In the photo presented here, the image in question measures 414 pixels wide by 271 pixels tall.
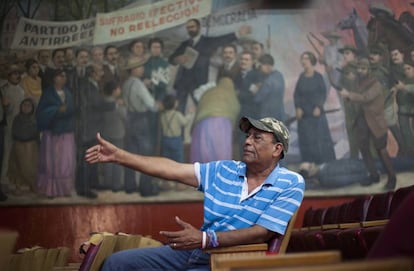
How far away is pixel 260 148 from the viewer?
490 cm

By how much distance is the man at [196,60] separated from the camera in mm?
11625

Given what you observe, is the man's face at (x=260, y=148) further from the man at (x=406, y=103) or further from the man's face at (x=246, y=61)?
the man at (x=406, y=103)

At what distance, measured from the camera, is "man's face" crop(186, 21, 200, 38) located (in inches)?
462

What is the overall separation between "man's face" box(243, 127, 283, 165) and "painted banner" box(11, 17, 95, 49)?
7176mm

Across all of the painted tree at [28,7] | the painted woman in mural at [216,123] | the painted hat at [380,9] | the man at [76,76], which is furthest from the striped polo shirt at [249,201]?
the painted tree at [28,7]

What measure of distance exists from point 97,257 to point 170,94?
695cm

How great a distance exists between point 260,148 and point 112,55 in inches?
279

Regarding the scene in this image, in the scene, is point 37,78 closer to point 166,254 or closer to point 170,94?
point 170,94

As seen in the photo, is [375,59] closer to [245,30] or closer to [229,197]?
[245,30]

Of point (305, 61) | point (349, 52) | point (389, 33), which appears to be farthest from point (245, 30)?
point (389, 33)

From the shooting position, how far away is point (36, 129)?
1149 centimetres

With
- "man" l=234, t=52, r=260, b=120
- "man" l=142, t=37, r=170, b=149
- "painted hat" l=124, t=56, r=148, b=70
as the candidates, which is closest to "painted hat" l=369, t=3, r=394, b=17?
"man" l=234, t=52, r=260, b=120

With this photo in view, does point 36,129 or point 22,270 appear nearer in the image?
point 22,270

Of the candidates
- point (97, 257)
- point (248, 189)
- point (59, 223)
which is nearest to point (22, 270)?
point (97, 257)
